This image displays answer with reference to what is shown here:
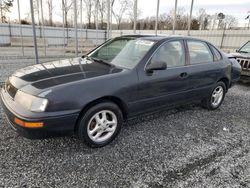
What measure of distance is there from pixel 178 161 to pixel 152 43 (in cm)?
184

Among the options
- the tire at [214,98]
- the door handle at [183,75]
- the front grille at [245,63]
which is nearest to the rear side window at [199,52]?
the door handle at [183,75]

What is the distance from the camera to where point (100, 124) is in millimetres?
2887

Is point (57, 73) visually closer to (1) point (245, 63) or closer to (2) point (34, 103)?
(2) point (34, 103)

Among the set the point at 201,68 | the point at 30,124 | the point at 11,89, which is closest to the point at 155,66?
the point at 201,68

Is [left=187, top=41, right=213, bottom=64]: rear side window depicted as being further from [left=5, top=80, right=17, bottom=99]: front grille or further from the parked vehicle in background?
the parked vehicle in background

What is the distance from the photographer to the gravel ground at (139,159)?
2.32 meters

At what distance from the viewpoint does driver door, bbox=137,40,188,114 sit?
3.18 metres

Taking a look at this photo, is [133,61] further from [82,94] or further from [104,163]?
[104,163]

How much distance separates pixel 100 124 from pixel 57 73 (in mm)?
920

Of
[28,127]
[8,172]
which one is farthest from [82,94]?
[8,172]

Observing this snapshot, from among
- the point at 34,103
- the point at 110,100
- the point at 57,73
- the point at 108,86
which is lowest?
the point at 110,100

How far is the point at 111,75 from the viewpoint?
286 centimetres

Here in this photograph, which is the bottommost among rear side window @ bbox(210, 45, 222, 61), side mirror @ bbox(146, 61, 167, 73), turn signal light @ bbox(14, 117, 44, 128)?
turn signal light @ bbox(14, 117, 44, 128)

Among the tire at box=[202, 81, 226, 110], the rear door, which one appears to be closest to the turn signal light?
the rear door
